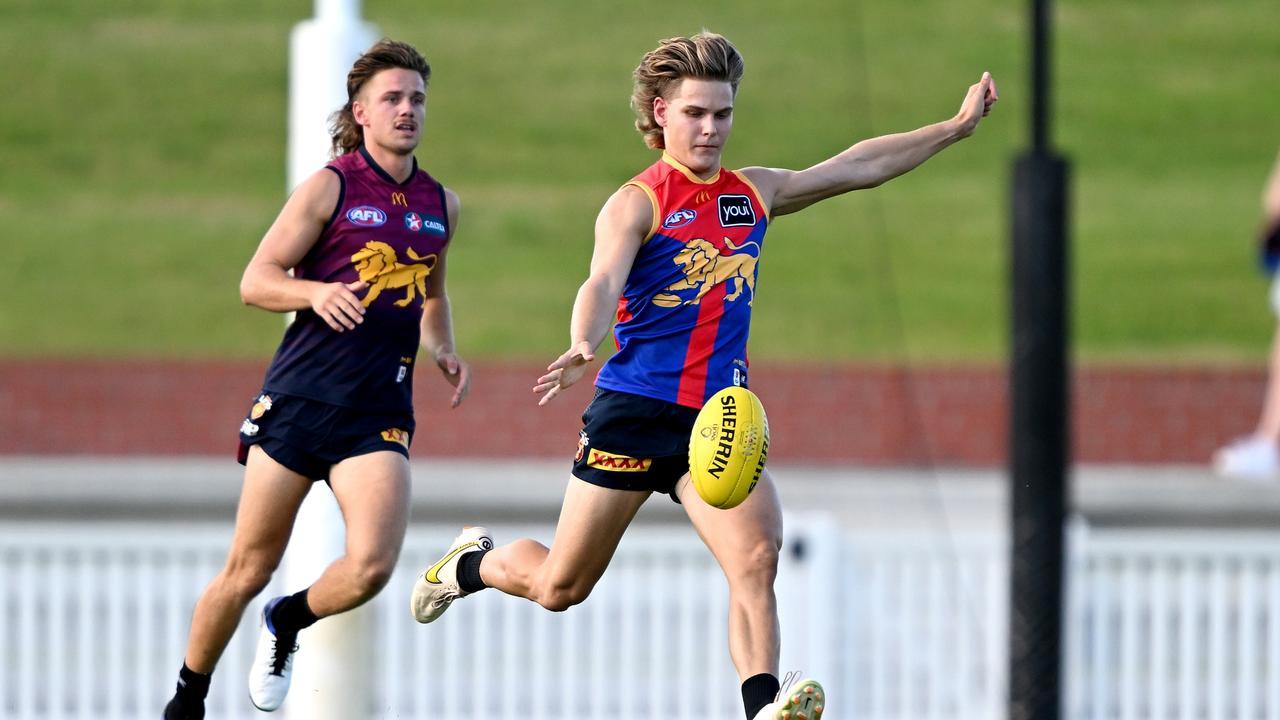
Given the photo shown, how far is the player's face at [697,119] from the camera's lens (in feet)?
16.1

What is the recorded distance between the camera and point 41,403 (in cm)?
1692

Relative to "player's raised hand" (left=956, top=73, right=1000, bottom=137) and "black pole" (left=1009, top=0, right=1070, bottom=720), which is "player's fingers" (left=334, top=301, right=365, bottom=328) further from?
"black pole" (left=1009, top=0, right=1070, bottom=720)

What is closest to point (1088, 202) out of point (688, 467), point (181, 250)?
point (181, 250)

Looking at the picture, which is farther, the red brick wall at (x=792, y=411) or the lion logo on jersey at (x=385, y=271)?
the red brick wall at (x=792, y=411)

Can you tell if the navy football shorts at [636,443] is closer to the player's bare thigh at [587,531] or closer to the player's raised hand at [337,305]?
the player's bare thigh at [587,531]

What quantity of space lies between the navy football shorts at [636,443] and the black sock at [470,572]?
2.49ft

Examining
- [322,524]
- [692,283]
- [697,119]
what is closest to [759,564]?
[692,283]

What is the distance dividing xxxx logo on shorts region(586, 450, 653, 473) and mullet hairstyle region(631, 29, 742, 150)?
0.88m

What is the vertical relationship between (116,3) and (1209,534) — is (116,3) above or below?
above

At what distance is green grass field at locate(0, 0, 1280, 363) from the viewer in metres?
18.9

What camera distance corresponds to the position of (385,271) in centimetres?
542

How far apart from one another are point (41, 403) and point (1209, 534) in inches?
410

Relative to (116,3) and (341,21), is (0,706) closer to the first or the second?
(341,21)

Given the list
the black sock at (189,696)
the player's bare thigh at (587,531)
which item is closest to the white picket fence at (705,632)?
the black sock at (189,696)
